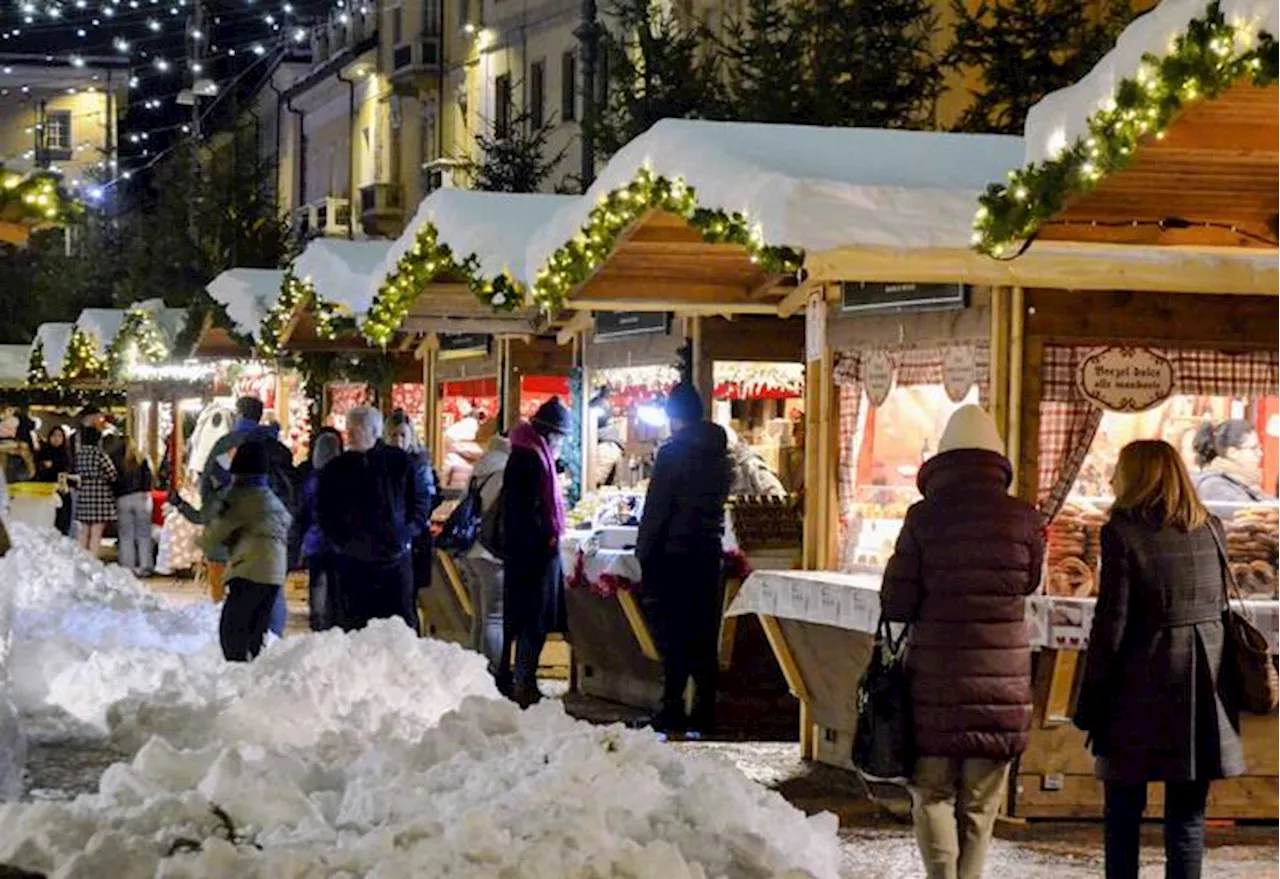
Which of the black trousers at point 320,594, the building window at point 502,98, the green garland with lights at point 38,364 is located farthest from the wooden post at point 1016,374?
the building window at point 502,98

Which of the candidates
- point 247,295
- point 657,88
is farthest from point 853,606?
point 247,295

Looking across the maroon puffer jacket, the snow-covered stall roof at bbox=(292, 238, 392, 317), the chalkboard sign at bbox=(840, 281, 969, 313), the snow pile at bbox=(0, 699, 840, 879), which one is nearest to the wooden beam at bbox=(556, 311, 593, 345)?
the snow-covered stall roof at bbox=(292, 238, 392, 317)

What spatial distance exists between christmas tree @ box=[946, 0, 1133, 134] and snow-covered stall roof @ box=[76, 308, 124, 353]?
15.1m

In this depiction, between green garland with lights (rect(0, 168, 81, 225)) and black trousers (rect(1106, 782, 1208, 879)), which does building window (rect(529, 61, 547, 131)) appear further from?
black trousers (rect(1106, 782, 1208, 879))

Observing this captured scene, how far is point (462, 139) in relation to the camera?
5041 cm

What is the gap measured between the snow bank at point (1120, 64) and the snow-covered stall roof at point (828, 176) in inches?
59.2

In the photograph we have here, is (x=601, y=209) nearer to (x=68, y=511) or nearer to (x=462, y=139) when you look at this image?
(x=68, y=511)

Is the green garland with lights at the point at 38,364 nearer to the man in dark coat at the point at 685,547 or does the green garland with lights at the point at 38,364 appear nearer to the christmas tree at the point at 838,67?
the christmas tree at the point at 838,67

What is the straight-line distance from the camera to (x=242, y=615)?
43.8 feet

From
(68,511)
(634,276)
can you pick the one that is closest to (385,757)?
(634,276)

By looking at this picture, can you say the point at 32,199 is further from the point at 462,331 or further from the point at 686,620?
the point at 462,331

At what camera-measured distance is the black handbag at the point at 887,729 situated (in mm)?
8141

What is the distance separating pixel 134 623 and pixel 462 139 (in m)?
36.4

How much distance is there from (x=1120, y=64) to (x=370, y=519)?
21.7 feet
